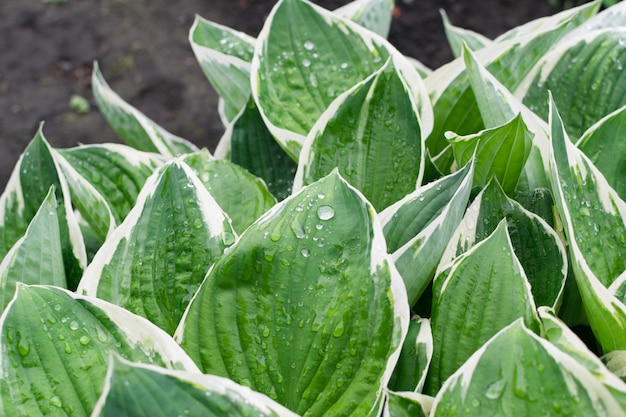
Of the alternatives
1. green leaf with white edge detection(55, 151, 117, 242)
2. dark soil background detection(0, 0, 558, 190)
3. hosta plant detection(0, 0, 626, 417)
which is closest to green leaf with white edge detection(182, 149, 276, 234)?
hosta plant detection(0, 0, 626, 417)

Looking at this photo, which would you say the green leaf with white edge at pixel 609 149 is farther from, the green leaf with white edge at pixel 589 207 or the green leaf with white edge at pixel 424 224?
the green leaf with white edge at pixel 424 224

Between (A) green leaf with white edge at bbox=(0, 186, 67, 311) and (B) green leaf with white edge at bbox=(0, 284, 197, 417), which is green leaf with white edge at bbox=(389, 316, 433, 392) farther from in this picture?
(A) green leaf with white edge at bbox=(0, 186, 67, 311)

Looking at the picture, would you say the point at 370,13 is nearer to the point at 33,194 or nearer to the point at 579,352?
the point at 33,194

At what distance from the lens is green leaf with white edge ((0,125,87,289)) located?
74 cm

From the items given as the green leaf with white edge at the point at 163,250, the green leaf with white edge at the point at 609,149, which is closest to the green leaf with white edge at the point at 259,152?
the green leaf with white edge at the point at 163,250

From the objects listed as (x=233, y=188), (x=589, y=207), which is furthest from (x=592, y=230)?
(x=233, y=188)

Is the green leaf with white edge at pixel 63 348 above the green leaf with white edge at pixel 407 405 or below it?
above

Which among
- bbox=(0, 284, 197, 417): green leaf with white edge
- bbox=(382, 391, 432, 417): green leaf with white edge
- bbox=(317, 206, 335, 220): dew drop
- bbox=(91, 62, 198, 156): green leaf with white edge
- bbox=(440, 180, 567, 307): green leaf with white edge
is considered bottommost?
bbox=(382, 391, 432, 417): green leaf with white edge

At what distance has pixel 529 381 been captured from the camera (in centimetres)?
48

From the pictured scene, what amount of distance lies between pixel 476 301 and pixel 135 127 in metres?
0.56

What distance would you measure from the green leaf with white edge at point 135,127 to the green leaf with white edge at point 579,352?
1.78 ft

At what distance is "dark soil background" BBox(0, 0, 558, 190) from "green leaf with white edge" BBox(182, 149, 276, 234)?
1.78 meters

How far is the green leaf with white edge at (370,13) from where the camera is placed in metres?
0.95

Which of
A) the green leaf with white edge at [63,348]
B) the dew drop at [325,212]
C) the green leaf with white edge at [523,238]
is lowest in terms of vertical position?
the green leaf with white edge at [63,348]
